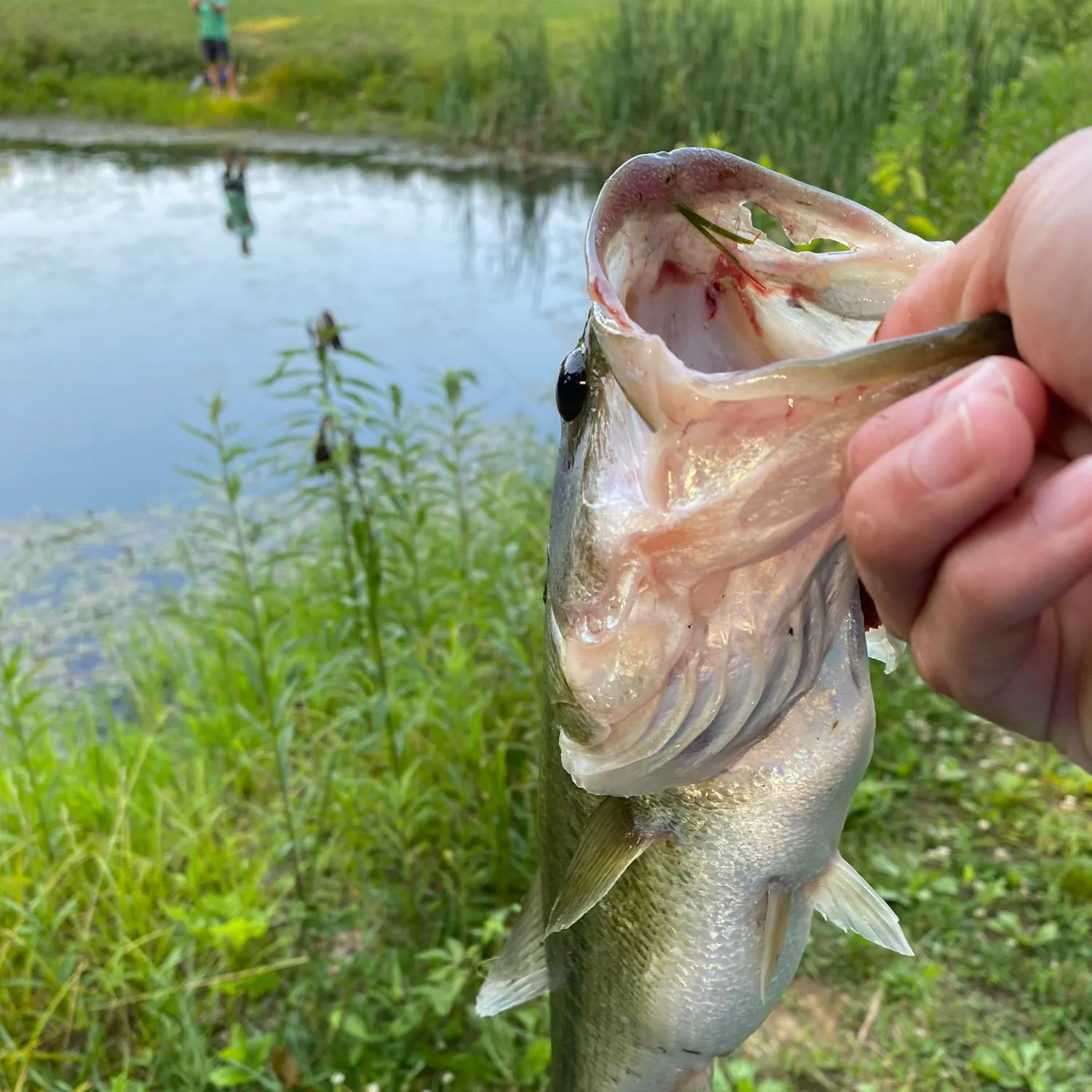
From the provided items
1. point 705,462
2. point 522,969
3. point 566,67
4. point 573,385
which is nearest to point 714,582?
point 705,462

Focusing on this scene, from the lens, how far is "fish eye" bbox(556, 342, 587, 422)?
1041 millimetres

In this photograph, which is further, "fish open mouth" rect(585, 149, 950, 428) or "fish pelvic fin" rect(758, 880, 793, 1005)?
"fish pelvic fin" rect(758, 880, 793, 1005)

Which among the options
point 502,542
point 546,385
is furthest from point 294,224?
point 502,542

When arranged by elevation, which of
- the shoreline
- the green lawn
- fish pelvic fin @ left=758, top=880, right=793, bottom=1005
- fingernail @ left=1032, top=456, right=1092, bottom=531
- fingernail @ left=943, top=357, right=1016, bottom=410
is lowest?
fish pelvic fin @ left=758, top=880, right=793, bottom=1005

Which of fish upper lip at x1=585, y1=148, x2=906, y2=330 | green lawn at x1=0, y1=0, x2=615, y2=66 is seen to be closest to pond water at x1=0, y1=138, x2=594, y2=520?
fish upper lip at x1=585, y1=148, x2=906, y2=330

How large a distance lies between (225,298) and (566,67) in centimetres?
501

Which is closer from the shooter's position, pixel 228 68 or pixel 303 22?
pixel 228 68

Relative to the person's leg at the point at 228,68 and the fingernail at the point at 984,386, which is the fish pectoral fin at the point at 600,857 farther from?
the person's leg at the point at 228,68

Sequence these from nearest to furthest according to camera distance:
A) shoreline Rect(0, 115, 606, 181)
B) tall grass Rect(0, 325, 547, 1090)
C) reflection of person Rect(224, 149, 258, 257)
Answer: tall grass Rect(0, 325, 547, 1090), reflection of person Rect(224, 149, 258, 257), shoreline Rect(0, 115, 606, 181)

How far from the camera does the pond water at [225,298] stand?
6.07 meters

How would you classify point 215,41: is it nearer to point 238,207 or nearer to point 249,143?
point 249,143

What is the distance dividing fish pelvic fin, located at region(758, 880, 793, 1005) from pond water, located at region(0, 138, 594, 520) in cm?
368

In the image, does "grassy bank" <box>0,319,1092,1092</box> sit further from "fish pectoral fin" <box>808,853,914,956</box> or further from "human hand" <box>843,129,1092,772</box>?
"human hand" <box>843,129,1092,772</box>

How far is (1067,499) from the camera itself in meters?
0.68
